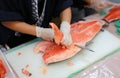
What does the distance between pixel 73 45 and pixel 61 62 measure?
11 cm

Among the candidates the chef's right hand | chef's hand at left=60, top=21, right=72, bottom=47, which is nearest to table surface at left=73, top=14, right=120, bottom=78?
chef's hand at left=60, top=21, right=72, bottom=47

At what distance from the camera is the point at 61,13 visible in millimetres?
1304

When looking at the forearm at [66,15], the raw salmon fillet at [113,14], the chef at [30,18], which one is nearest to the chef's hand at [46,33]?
the chef at [30,18]

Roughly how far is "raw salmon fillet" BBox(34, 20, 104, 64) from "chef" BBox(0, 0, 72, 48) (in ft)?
0.12

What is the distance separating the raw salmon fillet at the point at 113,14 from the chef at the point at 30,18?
0.86 ft

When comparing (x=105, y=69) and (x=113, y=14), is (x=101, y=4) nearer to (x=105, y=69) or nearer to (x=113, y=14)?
(x=113, y=14)

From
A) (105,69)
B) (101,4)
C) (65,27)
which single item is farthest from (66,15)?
(105,69)

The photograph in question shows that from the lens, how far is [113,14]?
1.30 meters

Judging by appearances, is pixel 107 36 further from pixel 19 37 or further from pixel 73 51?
pixel 19 37

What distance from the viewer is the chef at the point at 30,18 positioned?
3.53ft

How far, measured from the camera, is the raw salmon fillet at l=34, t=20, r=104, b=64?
3.35 ft

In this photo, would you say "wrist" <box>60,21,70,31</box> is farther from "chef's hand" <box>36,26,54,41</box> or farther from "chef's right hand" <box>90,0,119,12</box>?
"chef's right hand" <box>90,0,119,12</box>

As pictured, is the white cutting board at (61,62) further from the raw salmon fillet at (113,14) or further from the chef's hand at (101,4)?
the chef's hand at (101,4)

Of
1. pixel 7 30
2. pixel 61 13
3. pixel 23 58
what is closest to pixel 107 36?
pixel 61 13
